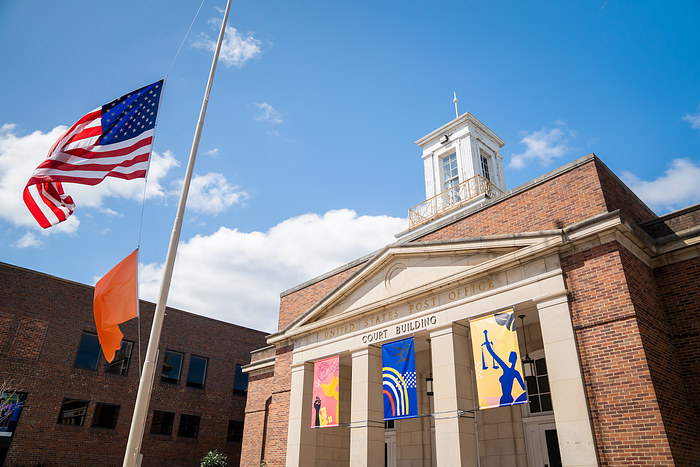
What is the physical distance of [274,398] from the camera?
19266 mm

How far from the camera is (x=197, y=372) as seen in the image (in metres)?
31.3

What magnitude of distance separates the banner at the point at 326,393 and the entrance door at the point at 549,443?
6.61m

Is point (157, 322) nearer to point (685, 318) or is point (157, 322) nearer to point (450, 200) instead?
point (685, 318)

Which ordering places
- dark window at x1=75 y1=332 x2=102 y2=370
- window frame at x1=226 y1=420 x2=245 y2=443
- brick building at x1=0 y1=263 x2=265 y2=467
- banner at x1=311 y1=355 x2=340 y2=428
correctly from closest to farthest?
banner at x1=311 y1=355 x2=340 y2=428, brick building at x1=0 y1=263 x2=265 y2=467, dark window at x1=75 y1=332 x2=102 y2=370, window frame at x1=226 y1=420 x2=245 y2=443

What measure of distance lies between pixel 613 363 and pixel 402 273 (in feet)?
23.2

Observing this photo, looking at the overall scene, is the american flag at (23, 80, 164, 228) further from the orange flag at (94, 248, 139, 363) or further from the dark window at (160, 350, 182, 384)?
the dark window at (160, 350, 182, 384)

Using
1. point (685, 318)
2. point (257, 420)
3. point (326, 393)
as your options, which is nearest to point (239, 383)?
point (257, 420)

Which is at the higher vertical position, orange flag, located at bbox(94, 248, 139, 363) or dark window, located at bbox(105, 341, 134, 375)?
dark window, located at bbox(105, 341, 134, 375)

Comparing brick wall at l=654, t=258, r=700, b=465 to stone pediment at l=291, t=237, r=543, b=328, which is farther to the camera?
stone pediment at l=291, t=237, r=543, b=328

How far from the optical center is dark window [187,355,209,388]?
3081 cm

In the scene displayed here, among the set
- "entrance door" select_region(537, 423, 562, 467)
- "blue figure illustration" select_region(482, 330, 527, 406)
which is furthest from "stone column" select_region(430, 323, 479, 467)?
"entrance door" select_region(537, 423, 562, 467)

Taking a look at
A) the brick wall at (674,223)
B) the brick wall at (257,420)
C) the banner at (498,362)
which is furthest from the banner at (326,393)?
the brick wall at (674,223)

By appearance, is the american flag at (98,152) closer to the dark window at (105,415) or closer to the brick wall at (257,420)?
the brick wall at (257,420)

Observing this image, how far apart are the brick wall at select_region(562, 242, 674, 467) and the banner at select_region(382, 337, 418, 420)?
515cm
